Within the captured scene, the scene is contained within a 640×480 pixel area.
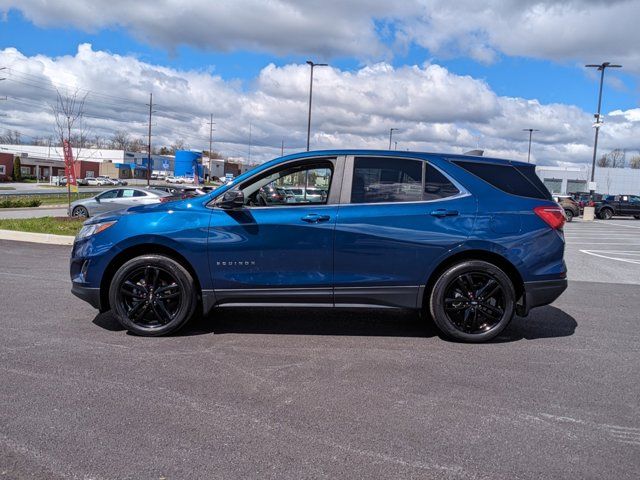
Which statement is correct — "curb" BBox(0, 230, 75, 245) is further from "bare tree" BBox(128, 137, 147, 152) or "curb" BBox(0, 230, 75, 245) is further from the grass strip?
"bare tree" BBox(128, 137, 147, 152)

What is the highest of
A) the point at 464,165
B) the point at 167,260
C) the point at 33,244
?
the point at 464,165

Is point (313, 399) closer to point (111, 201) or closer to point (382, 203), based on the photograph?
point (382, 203)

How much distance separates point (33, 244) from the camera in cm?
1295

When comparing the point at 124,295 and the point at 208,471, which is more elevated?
the point at 124,295

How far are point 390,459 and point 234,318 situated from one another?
3.37 m

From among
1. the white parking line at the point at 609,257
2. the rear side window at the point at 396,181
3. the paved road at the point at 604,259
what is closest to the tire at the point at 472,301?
the rear side window at the point at 396,181

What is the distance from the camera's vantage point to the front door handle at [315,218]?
5109 mm

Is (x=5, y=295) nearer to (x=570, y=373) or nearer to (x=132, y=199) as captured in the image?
(x=570, y=373)

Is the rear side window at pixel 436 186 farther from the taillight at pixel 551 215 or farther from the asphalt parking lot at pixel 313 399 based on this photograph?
the asphalt parking lot at pixel 313 399

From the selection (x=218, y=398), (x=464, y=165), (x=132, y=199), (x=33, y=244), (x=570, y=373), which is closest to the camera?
(x=218, y=398)

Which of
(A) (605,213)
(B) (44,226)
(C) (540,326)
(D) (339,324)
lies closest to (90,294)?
(D) (339,324)

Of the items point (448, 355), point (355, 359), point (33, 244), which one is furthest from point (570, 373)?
point (33, 244)

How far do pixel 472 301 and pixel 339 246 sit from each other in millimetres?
1418

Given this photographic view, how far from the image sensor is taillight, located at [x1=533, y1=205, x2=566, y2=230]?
531 cm
